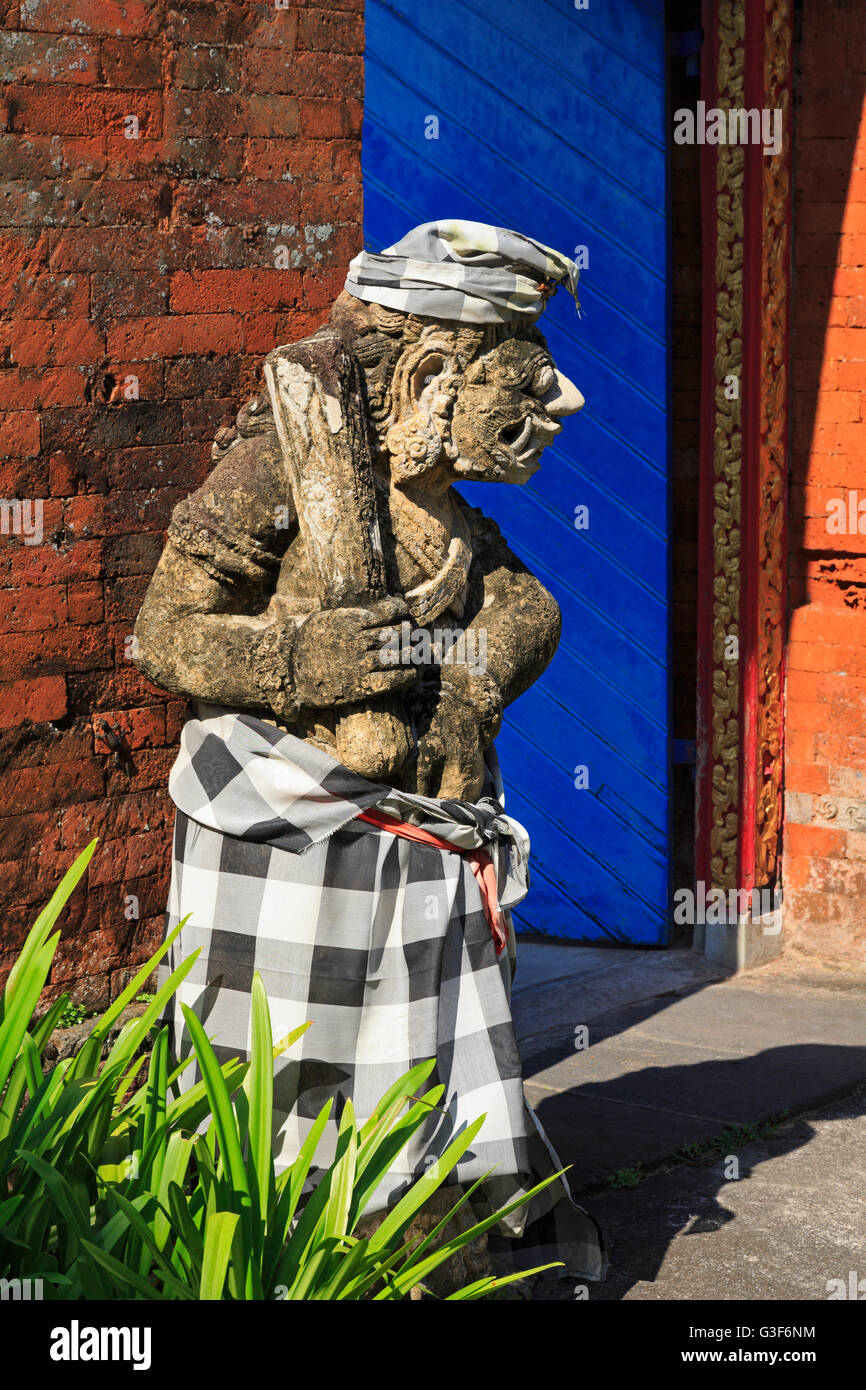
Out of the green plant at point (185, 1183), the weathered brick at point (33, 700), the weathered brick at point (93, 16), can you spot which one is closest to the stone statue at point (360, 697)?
the green plant at point (185, 1183)

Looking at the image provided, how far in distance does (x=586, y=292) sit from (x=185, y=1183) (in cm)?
389

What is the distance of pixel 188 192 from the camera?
3969mm

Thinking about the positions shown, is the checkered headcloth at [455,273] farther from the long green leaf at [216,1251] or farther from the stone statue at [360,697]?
the long green leaf at [216,1251]

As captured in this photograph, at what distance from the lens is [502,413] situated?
133 inches

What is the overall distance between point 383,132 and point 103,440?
2679 mm

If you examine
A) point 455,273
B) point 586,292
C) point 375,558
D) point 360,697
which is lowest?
point 360,697

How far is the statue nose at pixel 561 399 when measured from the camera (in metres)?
3.48

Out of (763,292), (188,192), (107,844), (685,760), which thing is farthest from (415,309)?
(685,760)

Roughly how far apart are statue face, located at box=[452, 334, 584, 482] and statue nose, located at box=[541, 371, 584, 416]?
0.08ft

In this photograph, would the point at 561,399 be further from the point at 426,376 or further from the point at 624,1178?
the point at 624,1178

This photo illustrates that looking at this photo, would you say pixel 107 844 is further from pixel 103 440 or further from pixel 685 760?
pixel 685 760

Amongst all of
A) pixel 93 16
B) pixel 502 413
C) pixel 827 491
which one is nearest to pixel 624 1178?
pixel 502 413

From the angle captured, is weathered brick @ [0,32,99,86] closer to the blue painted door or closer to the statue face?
the statue face

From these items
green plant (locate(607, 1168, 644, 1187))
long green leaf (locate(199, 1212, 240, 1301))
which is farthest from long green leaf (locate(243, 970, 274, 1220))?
green plant (locate(607, 1168, 644, 1187))
